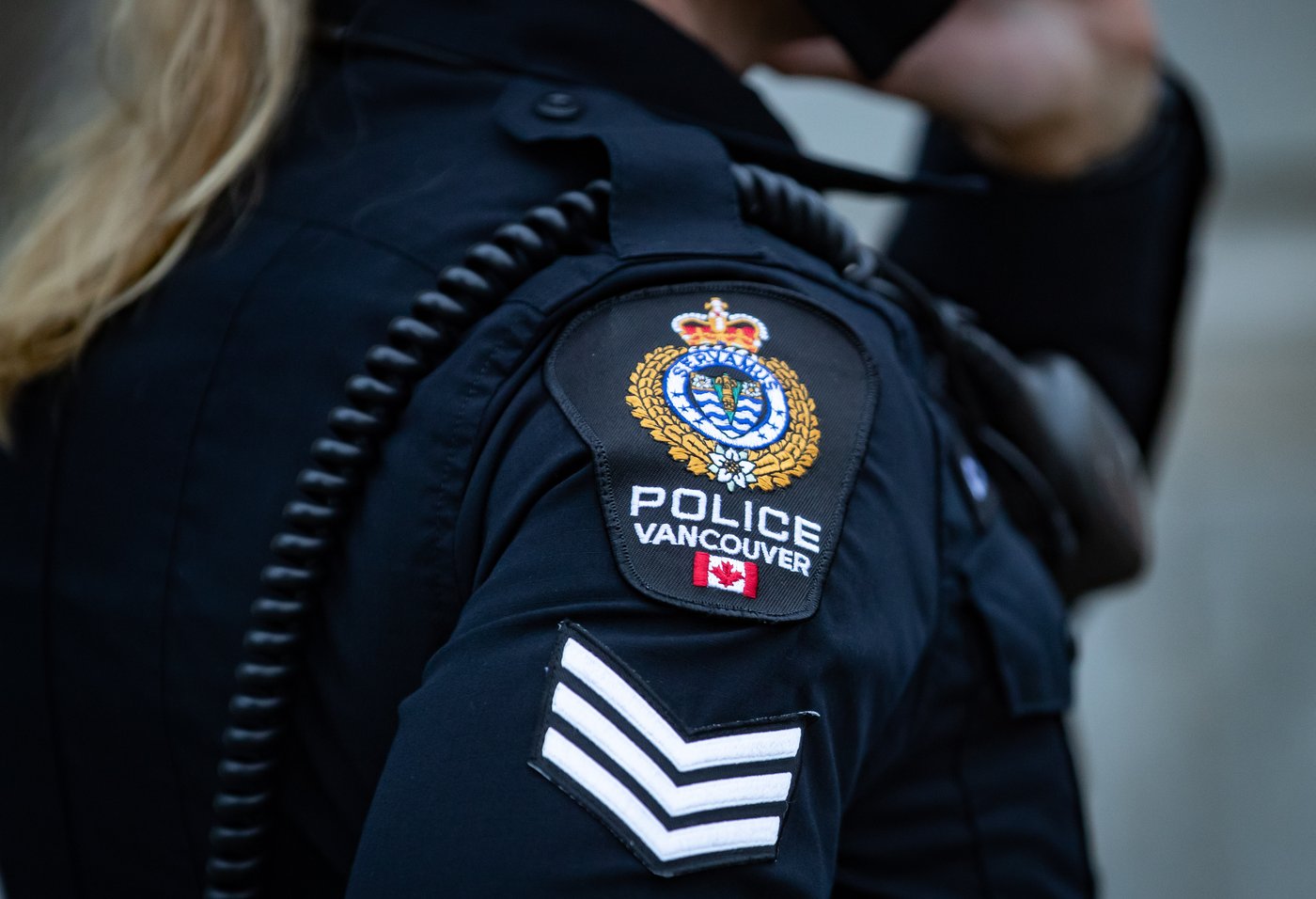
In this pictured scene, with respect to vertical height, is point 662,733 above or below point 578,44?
below

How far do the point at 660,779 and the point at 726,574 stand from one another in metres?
0.09

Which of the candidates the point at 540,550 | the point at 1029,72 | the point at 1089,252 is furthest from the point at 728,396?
the point at 1089,252

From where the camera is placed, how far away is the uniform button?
30.8 inches

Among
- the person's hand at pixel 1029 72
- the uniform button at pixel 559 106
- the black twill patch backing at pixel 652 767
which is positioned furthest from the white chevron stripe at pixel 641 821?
the person's hand at pixel 1029 72

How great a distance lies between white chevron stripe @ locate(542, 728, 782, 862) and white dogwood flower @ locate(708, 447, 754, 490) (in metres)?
0.13

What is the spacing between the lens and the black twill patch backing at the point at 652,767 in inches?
23.0

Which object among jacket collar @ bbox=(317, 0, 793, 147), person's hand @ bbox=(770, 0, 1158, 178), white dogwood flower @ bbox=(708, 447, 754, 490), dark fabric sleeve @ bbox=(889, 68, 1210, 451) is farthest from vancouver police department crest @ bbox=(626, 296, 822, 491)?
dark fabric sleeve @ bbox=(889, 68, 1210, 451)

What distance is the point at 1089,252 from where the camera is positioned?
1336mm

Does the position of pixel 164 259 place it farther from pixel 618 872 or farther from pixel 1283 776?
pixel 1283 776

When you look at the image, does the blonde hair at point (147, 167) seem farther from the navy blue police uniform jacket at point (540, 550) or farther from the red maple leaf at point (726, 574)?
the red maple leaf at point (726, 574)

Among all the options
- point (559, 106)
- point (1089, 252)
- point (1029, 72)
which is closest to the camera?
point (559, 106)

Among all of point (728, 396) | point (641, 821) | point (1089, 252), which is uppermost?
point (728, 396)

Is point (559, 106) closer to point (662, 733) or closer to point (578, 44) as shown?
point (578, 44)

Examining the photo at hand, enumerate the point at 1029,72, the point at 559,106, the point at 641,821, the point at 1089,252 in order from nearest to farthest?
1. the point at 641,821
2. the point at 559,106
3. the point at 1029,72
4. the point at 1089,252
